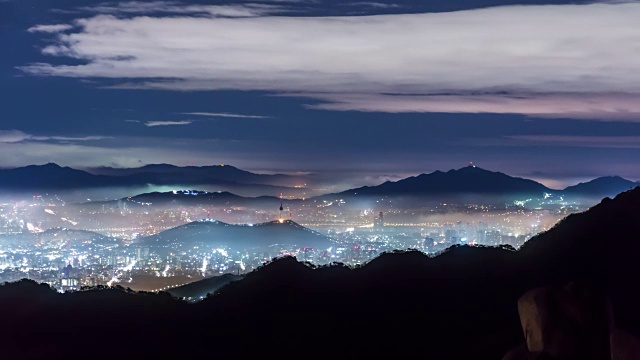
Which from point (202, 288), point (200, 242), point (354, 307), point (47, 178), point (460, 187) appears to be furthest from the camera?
point (47, 178)

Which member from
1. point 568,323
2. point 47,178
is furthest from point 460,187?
point 568,323

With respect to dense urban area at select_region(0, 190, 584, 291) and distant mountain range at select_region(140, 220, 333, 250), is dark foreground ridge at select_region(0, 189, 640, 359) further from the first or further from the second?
distant mountain range at select_region(140, 220, 333, 250)

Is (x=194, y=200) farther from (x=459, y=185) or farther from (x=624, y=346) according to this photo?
(x=624, y=346)

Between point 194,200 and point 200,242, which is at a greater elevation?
point 194,200

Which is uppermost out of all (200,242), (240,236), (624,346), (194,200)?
(194,200)

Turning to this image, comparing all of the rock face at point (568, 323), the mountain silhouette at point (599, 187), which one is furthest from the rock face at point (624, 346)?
the mountain silhouette at point (599, 187)

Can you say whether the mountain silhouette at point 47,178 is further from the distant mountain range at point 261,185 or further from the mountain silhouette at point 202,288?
the mountain silhouette at point 202,288
